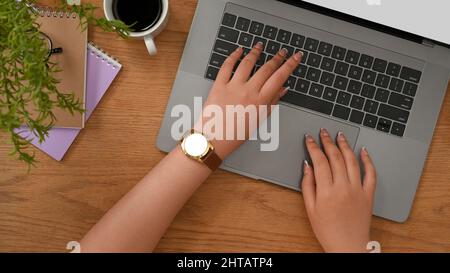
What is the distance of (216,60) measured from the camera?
0.71m

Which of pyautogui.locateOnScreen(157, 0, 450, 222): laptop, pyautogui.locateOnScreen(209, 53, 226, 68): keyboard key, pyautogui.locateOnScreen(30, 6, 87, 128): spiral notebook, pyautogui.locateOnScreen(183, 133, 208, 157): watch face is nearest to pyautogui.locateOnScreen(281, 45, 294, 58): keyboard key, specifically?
pyautogui.locateOnScreen(157, 0, 450, 222): laptop

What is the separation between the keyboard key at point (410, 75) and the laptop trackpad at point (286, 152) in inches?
4.8

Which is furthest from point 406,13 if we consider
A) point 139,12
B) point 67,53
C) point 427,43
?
point 67,53

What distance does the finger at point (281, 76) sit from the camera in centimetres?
70

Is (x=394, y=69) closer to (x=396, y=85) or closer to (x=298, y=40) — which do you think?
(x=396, y=85)

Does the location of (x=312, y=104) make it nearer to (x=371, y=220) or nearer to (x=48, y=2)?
(x=371, y=220)

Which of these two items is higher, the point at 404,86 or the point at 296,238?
the point at 404,86

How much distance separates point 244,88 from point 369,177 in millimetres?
269

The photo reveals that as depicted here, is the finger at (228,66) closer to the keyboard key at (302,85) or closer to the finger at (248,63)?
the finger at (248,63)

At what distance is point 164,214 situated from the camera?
69 centimetres

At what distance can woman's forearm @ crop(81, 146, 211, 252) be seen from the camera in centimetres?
67

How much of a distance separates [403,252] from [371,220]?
81 millimetres

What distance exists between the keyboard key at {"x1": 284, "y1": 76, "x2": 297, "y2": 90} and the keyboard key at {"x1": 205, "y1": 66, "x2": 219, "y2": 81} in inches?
4.9
